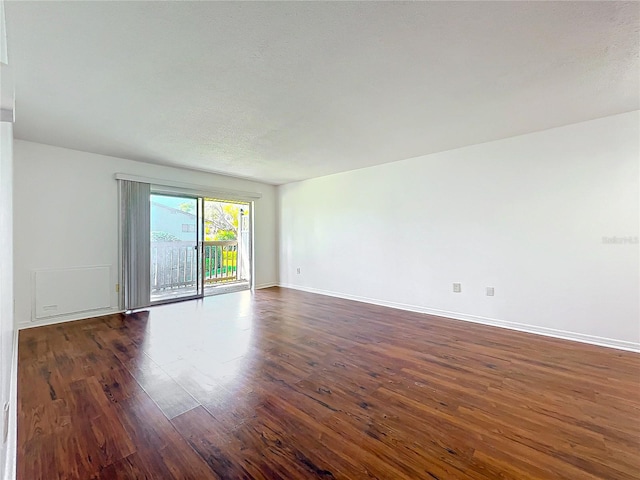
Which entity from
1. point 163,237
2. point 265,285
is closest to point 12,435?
point 163,237

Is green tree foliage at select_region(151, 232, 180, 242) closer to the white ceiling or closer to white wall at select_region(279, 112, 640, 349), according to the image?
the white ceiling

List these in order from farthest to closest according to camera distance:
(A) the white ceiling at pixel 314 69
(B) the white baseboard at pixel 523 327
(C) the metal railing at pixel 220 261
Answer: (C) the metal railing at pixel 220 261, (B) the white baseboard at pixel 523 327, (A) the white ceiling at pixel 314 69

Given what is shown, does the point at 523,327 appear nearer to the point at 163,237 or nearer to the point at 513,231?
the point at 513,231

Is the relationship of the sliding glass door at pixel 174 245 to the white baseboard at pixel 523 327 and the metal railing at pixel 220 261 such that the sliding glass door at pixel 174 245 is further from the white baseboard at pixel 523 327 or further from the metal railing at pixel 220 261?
the white baseboard at pixel 523 327

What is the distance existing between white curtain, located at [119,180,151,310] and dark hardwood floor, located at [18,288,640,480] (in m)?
1.04

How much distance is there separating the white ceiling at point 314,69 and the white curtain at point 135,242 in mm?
980

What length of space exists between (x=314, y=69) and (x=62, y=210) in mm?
3932

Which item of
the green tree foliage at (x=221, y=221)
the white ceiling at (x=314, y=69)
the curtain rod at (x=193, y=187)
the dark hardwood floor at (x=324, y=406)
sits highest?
the white ceiling at (x=314, y=69)

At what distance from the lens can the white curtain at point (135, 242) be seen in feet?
14.0

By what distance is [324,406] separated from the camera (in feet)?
6.25

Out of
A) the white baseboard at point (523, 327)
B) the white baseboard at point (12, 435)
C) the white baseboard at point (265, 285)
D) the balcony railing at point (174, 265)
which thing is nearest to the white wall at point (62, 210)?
the balcony railing at point (174, 265)

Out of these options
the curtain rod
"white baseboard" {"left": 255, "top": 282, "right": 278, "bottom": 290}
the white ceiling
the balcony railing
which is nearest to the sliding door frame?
the curtain rod

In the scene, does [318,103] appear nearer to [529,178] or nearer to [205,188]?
[529,178]

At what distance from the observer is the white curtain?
4.27 metres
